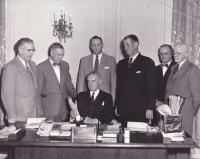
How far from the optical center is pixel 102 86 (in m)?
5.82

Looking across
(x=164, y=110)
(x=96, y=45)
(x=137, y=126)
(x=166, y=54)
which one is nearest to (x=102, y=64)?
(x=96, y=45)

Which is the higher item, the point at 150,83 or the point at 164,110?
the point at 150,83

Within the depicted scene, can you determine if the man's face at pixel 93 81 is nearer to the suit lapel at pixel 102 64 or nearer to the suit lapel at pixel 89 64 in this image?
the suit lapel at pixel 102 64

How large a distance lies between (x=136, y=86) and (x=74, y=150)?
75.5 inches

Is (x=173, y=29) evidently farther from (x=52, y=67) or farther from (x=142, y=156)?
(x=142, y=156)

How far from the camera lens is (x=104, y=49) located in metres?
6.72

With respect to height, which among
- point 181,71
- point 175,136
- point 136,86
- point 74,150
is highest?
point 181,71

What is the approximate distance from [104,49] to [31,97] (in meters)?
2.32

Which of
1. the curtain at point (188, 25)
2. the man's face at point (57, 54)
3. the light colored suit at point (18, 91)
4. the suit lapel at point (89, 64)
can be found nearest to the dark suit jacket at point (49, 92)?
the man's face at point (57, 54)

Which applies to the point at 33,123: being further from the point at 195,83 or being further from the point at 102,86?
the point at 195,83

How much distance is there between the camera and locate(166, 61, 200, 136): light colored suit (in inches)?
187

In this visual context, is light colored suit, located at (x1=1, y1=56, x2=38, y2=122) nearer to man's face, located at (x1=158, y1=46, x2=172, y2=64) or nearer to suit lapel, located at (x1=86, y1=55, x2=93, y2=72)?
suit lapel, located at (x1=86, y1=55, x2=93, y2=72)

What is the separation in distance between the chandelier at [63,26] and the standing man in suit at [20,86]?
76.8 inches

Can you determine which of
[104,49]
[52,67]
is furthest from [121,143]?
[104,49]
